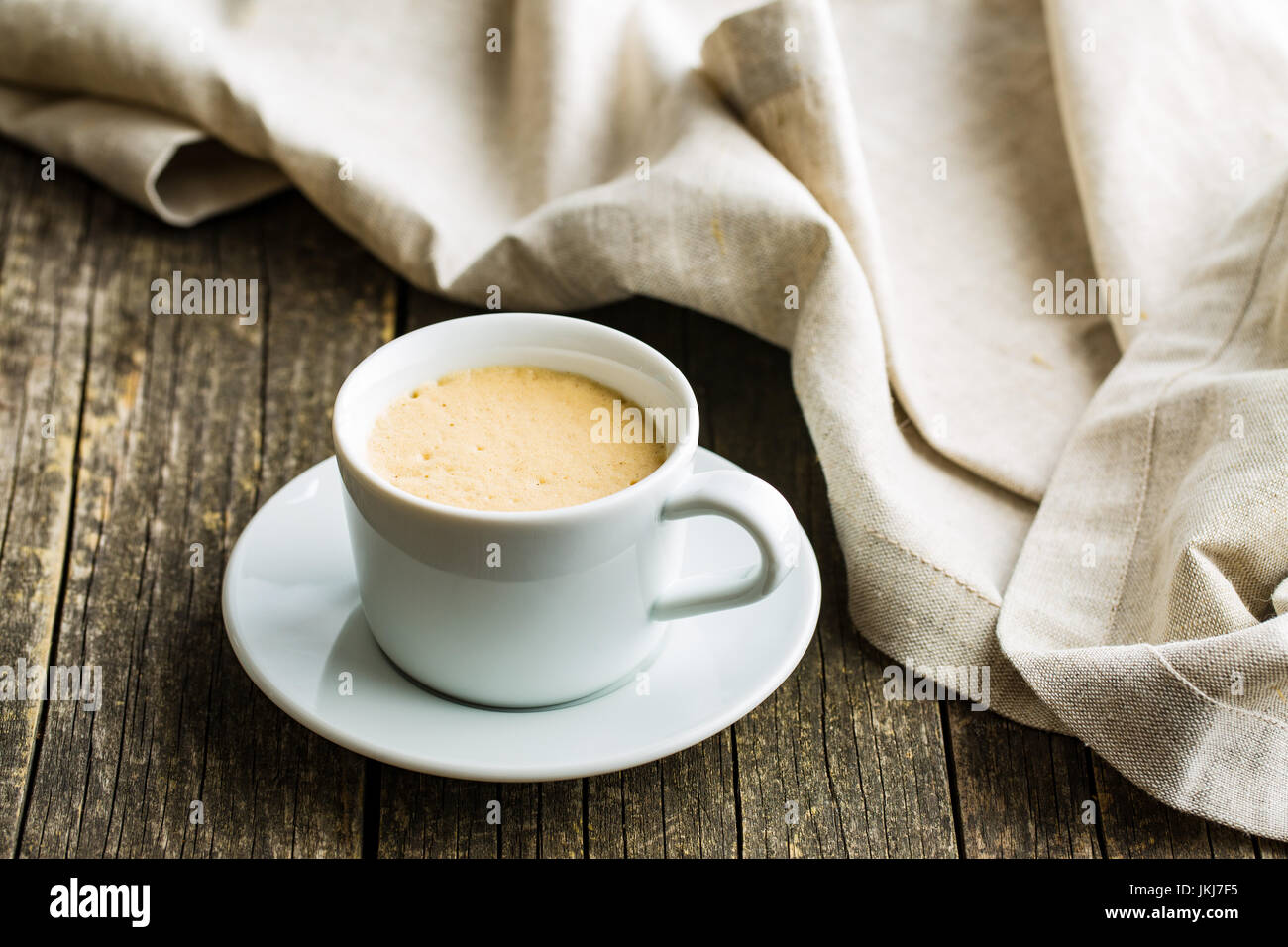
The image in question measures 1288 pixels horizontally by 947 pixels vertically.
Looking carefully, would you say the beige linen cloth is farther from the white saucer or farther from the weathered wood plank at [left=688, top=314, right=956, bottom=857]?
the white saucer

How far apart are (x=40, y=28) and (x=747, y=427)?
1104 mm

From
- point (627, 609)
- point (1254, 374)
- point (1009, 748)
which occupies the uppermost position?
point (1254, 374)

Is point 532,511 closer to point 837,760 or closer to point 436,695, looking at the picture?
point 436,695

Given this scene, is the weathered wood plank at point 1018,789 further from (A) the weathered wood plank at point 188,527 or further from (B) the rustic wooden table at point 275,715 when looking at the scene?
(A) the weathered wood plank at point 188,527

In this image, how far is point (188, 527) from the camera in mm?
1220

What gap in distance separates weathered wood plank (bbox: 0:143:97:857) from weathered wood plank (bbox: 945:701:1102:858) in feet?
2.54

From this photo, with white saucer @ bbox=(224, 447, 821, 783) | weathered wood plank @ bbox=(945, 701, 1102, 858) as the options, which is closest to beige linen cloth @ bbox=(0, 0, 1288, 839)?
weathered wood plank @ bbox=(945, 701, 1102, 858)

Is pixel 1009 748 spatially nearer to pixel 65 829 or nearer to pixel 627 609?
pixel 627 609

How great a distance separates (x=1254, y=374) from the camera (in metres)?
1.14

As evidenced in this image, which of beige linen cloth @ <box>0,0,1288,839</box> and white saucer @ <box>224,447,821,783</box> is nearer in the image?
white saucer @ <box>224,447,821,783</box>

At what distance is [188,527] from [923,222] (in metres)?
0.96

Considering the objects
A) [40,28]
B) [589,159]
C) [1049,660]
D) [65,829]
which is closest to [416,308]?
[589,159]

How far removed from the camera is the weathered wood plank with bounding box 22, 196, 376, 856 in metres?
0.95

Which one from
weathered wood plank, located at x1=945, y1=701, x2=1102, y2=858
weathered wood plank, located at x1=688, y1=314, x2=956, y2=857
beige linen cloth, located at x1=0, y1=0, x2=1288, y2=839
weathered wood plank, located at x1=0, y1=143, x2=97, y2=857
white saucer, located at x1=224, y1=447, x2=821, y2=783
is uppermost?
beige linen cloth, located at x1=0, y1=0, x2=1288, y2=839
